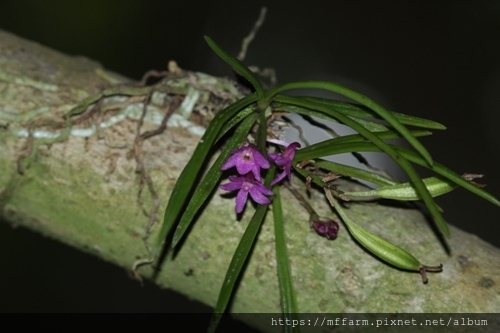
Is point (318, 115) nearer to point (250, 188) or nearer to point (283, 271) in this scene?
point (250, 188)

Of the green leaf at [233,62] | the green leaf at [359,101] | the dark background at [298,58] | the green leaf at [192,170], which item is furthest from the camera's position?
the dark background at [298,58]

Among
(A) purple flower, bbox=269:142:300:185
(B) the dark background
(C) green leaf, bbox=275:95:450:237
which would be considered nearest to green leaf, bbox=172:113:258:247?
(A) purple flower, bbox=269:142:300:185

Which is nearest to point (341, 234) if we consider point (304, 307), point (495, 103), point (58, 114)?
point (304, 307)

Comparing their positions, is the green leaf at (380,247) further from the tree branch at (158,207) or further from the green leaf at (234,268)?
the green leaf at (234,268)

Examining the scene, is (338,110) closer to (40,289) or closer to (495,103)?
(40,289)

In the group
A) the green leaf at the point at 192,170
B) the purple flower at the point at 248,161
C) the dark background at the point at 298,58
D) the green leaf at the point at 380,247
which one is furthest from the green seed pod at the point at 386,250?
the dark background at the point at 298,58

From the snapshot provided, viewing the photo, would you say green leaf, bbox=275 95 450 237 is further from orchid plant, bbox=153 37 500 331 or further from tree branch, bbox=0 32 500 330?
tree branch, bbox=0 32 500 330
